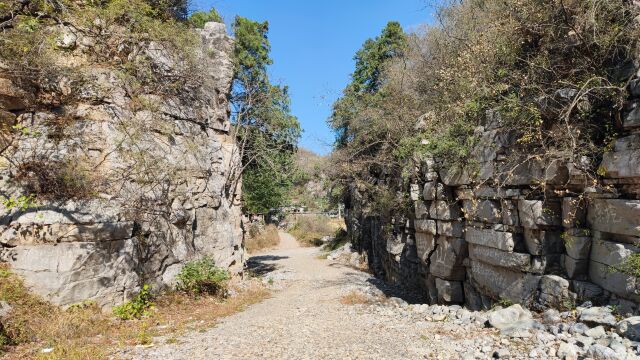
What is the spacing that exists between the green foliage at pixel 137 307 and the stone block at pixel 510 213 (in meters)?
7.33

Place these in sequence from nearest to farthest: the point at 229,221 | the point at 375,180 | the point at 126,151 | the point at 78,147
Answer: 1. the point at 78,147
2. the point at 126,151
3. the point at 229,221
4. the point at 375,180

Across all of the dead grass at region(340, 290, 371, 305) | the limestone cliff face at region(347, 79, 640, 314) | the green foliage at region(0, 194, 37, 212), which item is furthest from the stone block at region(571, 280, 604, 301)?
the green foliage at region(0, 194, 37, 212)

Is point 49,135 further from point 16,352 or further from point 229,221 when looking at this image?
point 229,221

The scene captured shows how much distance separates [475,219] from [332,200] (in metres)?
13.8

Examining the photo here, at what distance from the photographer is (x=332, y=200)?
830 inches

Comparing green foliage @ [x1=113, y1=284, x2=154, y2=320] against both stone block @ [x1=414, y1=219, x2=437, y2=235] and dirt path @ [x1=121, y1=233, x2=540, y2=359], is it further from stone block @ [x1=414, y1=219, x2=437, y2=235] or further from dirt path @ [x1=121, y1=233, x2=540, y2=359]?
stone block @ [x1=414, y1=219, x2=437, y2=235]

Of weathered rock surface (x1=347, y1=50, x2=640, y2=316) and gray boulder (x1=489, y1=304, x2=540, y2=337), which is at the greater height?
weathered rock surface (x1=347, y1=50, x2=640, y2=316)

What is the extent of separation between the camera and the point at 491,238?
6.91 m

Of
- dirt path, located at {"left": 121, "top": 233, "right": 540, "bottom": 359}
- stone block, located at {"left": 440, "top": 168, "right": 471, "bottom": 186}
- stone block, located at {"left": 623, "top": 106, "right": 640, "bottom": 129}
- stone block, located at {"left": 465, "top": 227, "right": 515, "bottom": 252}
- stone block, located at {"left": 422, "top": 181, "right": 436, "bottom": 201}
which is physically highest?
stone block, located at {"left": 623, "top": 106, "right": 640, "bottom": 129}

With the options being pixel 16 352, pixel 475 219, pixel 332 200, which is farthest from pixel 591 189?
pixel 332 200

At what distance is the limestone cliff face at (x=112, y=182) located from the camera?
6973mm

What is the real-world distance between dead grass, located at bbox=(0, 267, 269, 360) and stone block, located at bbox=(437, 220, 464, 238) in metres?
5.45

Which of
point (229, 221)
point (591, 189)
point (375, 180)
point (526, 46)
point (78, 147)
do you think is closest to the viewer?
point (591, 189)

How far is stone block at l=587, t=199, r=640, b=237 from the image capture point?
15.2 ft
